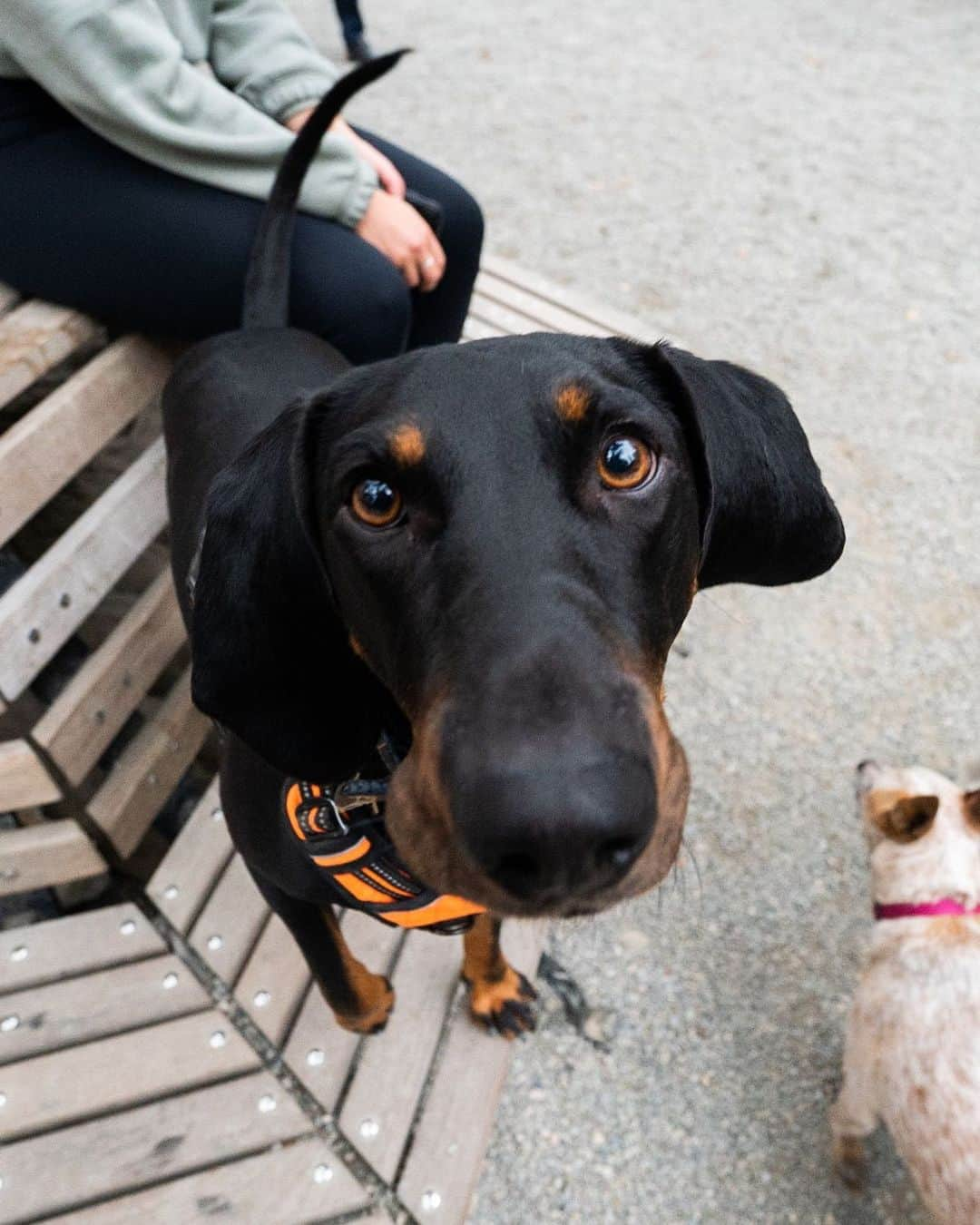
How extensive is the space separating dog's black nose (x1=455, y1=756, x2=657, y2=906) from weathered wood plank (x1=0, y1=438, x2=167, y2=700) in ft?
5.58

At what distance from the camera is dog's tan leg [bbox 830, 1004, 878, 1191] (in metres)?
2.11

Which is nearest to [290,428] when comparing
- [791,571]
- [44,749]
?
[791,571]

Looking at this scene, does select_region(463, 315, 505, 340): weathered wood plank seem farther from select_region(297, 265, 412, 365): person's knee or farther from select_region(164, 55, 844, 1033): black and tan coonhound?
select_region(164, 55, 844, 1033): black and tan coonhound

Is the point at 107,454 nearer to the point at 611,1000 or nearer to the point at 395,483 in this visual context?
the point at 395,483

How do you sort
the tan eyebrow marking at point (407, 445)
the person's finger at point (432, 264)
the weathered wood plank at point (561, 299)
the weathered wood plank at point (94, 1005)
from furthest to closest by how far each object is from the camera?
the weathered wood plank at point (561, 299) → the person's finger at point (432, 264) → the weathered wood plank at point (94, 1005) → the tan eyebrow marking at point (407, 445)

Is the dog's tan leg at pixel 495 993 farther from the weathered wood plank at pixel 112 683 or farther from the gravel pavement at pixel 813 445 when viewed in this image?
the weathered wood plank at pixel 112 683

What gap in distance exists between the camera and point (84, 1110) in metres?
2.23

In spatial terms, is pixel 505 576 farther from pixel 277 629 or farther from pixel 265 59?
pixel 265 59

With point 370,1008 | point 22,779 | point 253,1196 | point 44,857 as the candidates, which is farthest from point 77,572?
point 253,1196

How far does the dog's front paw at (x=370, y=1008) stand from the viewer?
7.36 ft

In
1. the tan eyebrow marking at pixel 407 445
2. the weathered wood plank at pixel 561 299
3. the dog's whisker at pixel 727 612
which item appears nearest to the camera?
the tan eyebrow marking at pixel 407 445

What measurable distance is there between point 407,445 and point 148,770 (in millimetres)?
1816

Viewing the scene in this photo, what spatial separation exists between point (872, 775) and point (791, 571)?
1110 millimetres

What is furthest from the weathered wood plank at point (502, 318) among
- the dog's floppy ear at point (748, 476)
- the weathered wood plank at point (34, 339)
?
the dog's floppy ear at point (748, 476)
